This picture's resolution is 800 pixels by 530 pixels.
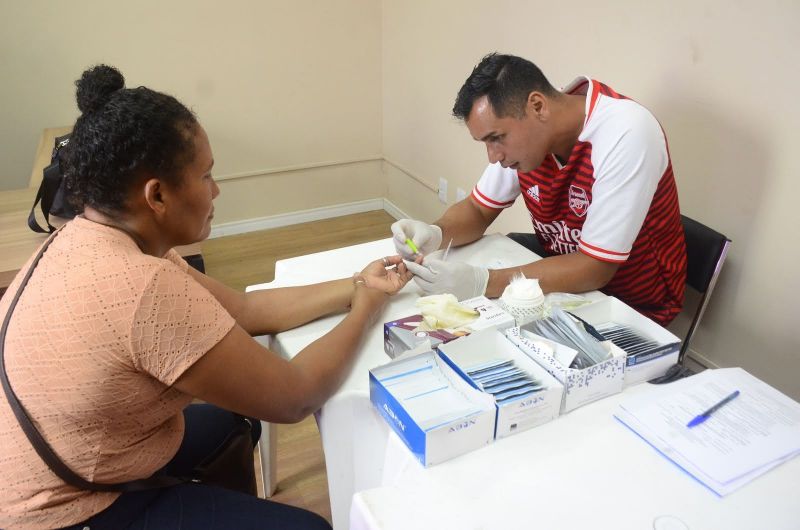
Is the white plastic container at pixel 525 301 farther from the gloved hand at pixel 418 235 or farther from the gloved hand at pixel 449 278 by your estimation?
the gloved hand at pixel 418 235

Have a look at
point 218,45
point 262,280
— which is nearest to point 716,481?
point 262,280

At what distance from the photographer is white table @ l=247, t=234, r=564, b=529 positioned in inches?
40.2

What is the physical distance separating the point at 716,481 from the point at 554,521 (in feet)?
0.84

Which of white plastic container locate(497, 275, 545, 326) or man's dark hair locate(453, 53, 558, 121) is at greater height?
man's dark hair locate(453, 53, 558, 121)

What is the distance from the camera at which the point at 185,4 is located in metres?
2.96

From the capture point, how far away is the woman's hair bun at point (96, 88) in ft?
3.05

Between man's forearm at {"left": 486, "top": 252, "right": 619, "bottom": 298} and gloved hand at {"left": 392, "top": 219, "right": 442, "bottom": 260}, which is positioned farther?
gloved hand at {"left": 392, "top": 219, "right": 442, "bottom": 260}

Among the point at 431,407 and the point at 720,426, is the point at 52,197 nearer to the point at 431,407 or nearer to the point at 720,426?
the point at 431,407

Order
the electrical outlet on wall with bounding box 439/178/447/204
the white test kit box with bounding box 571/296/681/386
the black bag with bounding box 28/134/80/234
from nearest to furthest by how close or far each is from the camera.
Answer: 1. the white test kit box with bounding box 571/296/681/386
2. the black bag with bounding box 28/134/80/234
3. the electrical outlet on wall with bounding box 439/178/447/204

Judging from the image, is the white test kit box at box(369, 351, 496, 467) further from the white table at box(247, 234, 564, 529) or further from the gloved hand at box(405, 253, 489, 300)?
the gloved hand at box(405, 253, 489, 300)

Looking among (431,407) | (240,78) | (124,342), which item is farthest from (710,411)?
(240,78)

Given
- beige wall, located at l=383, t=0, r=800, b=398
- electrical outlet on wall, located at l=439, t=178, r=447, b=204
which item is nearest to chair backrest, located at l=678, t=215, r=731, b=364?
beige wall, located at l=383, t=0, r=800, b=398

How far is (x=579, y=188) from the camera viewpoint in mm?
1506

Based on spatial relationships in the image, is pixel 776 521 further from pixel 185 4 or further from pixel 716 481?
pixel 185 4
